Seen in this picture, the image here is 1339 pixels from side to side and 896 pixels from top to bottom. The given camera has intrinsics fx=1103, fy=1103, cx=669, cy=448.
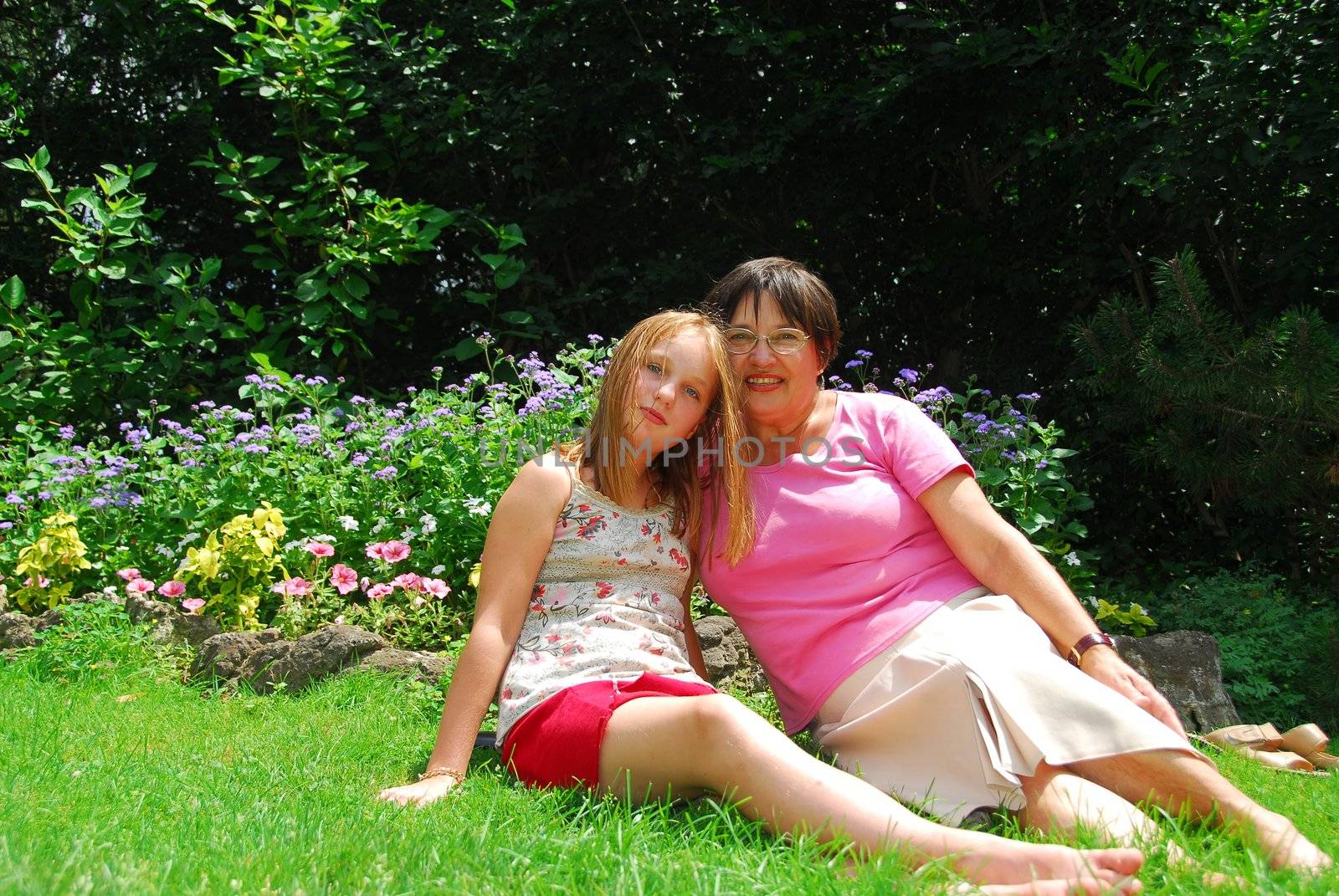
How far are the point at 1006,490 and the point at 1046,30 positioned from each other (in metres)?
→ 1.77

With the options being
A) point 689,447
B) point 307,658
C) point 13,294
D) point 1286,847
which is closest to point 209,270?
point 13,294

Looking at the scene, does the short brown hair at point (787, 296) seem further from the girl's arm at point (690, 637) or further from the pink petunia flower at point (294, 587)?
the pink petunia flower at point (294, 587)

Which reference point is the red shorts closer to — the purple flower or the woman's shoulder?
the woman's shoulder

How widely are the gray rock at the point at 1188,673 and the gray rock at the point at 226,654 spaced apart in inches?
93.7

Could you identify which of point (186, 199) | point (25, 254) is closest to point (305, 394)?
point (186, 199)

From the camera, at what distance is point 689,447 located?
242 cm

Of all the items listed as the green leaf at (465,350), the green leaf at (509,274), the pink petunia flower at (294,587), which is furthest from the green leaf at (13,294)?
the pink petunia flower at (294,587)

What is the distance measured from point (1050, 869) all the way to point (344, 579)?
7.80 feet

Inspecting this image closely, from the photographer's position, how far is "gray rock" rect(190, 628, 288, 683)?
3.06 metres

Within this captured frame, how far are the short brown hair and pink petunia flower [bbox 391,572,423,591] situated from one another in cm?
135

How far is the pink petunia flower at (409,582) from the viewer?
3271 millimetres

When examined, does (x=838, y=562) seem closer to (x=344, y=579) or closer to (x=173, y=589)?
(x=344, y=579)

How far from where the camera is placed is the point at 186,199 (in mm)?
5828

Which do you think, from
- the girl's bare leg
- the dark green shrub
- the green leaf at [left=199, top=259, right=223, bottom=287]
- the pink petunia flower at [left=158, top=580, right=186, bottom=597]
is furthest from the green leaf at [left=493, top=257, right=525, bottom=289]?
the girl's bare leg
